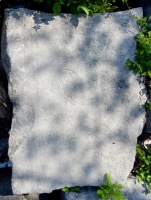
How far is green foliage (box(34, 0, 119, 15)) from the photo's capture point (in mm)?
3576

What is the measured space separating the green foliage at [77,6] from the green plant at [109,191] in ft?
6.43

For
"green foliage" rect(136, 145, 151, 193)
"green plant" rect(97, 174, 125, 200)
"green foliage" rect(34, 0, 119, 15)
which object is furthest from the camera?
"green foliage" rect(136, 145, 151, 193)

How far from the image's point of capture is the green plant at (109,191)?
3.80m

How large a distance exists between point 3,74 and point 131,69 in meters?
1.56

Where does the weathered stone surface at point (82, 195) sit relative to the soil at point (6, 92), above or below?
below

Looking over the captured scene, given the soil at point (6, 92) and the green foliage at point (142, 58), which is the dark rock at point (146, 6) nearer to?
the soil at point (6, 92)

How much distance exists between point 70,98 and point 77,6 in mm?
1055

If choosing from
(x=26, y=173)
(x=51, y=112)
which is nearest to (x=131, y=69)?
(x=51, y=112)

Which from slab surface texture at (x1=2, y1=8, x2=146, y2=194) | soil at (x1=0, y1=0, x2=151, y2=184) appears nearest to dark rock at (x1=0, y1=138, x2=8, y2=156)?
soil at (x1=0, y1=0, x2=151, y2=184)

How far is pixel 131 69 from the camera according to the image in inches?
153

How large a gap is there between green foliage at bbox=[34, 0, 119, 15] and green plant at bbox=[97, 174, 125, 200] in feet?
6.43

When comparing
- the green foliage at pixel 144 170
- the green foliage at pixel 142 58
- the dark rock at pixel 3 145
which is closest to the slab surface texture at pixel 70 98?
the green foliage at pixel 142 58

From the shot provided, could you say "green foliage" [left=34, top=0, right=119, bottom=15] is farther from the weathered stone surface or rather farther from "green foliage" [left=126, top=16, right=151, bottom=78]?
the weathered stone surface

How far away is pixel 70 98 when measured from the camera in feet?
12.3
